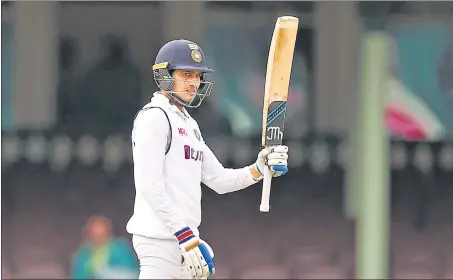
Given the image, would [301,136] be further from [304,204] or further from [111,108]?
[111,108]

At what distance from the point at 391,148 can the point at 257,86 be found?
109 centimetres

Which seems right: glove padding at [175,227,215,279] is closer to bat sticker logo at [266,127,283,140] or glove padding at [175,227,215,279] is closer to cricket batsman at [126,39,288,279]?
cricket batsman at [126,39,288,279]

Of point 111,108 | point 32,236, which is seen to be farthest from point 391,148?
point 32,236

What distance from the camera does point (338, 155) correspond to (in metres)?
8.35

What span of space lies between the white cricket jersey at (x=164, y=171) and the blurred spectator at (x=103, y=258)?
354 cm

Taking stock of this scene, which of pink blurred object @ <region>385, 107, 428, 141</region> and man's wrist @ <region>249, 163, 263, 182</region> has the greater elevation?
man's wrist @ <region>249, 163, 263, 182</region>

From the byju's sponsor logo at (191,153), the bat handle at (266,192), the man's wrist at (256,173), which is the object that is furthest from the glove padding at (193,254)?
the man's wrist at (256,173)

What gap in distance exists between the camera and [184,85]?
3.63 metres

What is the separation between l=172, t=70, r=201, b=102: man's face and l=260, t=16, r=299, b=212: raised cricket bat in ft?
1.10

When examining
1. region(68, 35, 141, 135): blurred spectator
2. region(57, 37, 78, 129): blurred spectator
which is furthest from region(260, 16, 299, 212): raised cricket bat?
region(57, 37, 78, 129): blurred spectator

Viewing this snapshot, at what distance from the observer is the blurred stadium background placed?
8.26 metres

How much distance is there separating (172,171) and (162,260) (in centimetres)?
27

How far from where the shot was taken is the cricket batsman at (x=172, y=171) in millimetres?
3426

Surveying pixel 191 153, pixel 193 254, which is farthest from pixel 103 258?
pixel 193 254
